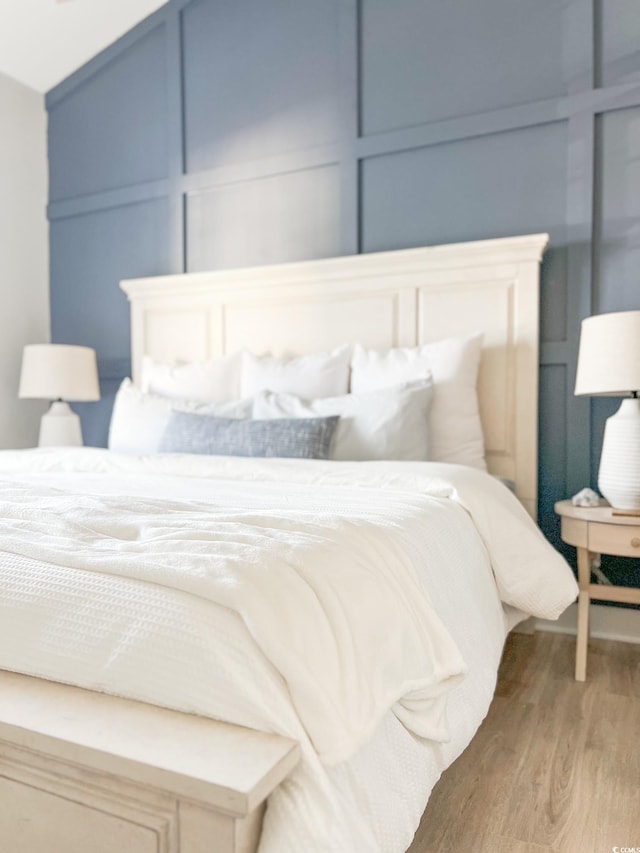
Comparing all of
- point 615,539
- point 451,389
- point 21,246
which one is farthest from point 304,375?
point 21,246

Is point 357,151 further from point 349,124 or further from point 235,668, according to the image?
point 235,668

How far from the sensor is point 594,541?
2178 mm

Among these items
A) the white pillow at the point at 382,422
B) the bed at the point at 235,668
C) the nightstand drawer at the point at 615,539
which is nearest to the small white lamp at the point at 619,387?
the nightstand drawer at the point at 615,539

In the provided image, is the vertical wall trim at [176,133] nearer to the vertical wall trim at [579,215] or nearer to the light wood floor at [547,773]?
the vertical wall trim at [579,215]

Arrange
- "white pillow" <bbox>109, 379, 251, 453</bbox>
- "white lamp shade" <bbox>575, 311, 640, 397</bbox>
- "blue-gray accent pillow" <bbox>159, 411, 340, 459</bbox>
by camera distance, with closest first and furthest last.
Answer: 1. "white lamp shade" <bbox>575, 311, 640, 397</bbox>
2. "blue-gray accent pillow" <bbox>159, 411, 340, 459</bbox>
3. "white pillow" <bbox>109, 379, 251, 453</bbox>

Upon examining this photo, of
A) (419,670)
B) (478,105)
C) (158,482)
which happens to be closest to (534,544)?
(419,670)

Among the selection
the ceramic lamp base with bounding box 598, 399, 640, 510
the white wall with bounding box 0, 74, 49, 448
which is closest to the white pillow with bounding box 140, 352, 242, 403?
the white wall with bounding box 0, 74, 49, 448

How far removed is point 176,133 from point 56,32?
85 centimetres

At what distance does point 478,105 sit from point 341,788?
2.83m

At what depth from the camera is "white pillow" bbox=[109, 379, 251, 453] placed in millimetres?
2738

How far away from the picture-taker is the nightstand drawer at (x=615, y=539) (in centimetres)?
210

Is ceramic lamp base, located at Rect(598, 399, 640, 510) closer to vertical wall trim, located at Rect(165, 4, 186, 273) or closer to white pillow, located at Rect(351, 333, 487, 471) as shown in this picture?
white pillow, located at Rect(351, 333, 487, 471)

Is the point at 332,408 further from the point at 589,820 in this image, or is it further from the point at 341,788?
the point at 341,788

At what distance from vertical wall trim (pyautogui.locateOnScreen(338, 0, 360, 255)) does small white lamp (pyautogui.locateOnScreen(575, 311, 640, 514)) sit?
129 centimetres
